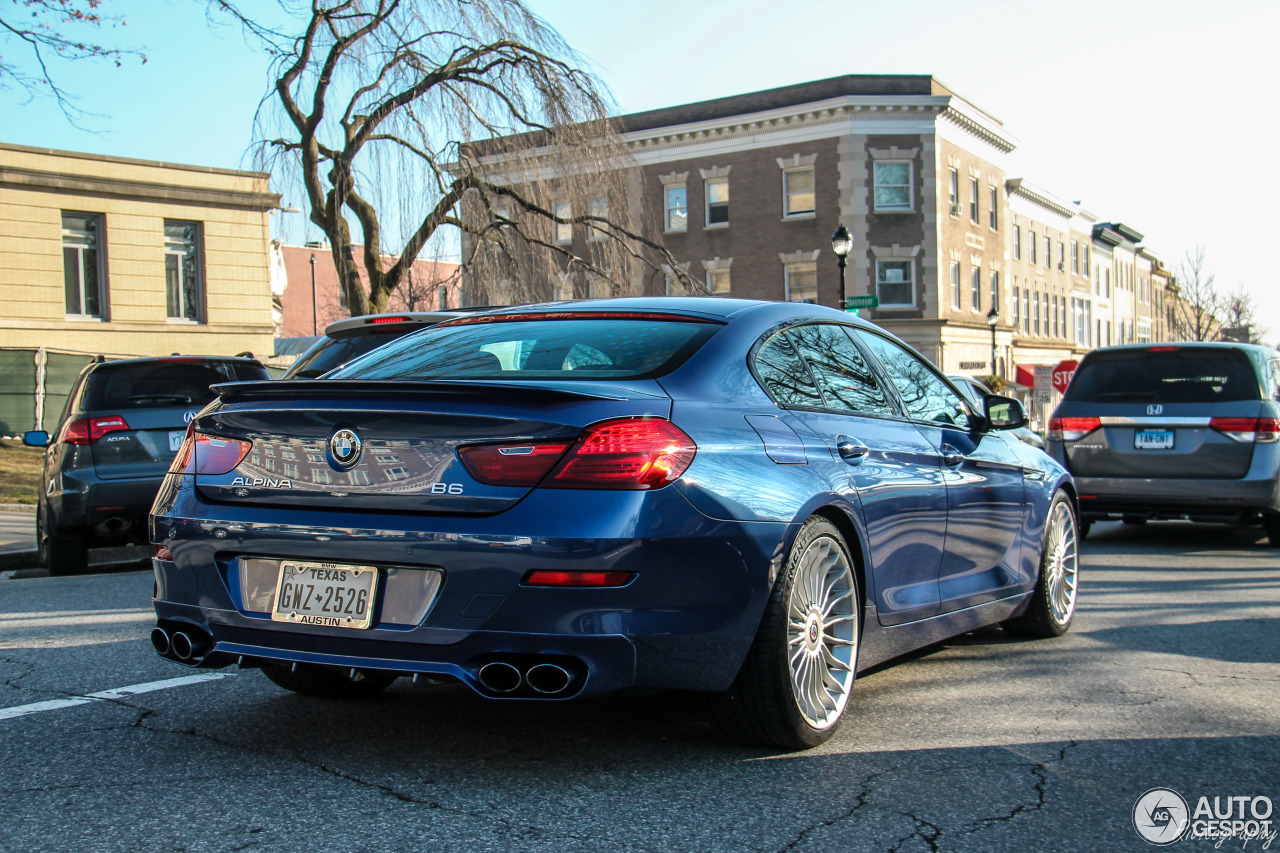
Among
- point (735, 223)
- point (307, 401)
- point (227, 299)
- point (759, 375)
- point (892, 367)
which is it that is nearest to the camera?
point (307, 401)

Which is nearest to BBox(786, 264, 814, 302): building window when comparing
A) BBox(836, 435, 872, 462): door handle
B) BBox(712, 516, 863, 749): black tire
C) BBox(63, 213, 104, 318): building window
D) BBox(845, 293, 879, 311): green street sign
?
BBox(845, 293, 879, 311): green street sign

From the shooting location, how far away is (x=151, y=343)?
2672cm

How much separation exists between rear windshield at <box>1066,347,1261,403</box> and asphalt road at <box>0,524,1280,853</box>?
4876 mm

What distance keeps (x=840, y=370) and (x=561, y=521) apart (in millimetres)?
1790

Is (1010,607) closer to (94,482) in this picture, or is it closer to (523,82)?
(94,482)

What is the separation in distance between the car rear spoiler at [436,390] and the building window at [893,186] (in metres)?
38.0

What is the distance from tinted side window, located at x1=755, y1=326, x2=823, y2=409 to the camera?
4.18 meters

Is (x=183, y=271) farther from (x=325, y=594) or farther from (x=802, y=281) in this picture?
(x=325, y=594)

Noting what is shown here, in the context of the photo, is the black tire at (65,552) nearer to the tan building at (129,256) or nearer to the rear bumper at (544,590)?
the rear bumper at (544,590)

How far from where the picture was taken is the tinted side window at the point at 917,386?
16.7ft

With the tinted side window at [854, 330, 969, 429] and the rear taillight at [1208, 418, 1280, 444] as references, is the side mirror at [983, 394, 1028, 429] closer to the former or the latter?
the tinted side window at [854, 330, 969, 429]

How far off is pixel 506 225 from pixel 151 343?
A: 11272mm

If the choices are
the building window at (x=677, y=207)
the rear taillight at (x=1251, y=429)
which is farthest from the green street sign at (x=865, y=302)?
Answer: the building window at (x=677, y=207)

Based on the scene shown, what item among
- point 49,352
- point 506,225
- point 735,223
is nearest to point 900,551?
point 506,225
